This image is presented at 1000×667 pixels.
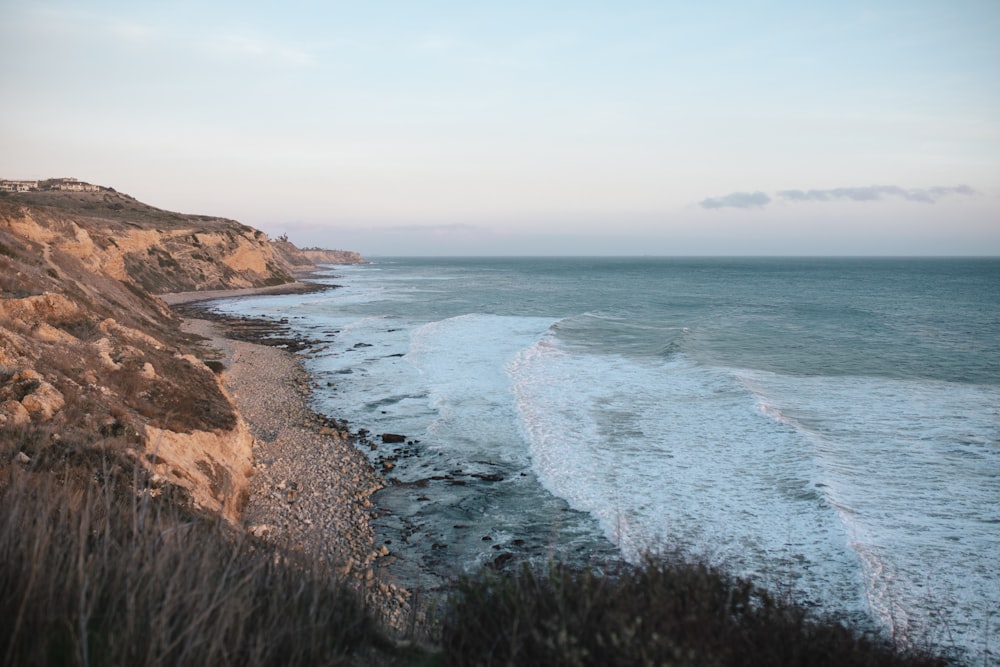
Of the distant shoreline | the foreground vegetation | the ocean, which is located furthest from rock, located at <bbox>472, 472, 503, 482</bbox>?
the distant shoreline

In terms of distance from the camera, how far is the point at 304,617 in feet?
13.2

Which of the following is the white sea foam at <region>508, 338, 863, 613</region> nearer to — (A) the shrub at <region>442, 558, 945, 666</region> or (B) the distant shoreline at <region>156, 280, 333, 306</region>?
(A) the shrub at <region>442, 558, 945, 666</region>

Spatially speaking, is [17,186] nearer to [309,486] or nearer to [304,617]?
[309,486]

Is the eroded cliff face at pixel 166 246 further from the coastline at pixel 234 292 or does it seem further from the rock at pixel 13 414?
the rock at pixel 13 414

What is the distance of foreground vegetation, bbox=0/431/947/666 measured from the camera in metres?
3.24

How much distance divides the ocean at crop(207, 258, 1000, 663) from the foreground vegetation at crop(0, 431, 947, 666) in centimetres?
78

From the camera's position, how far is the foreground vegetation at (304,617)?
3240 millimetres

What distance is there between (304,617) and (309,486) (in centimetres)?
919

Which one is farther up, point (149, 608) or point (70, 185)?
point (70, 185)

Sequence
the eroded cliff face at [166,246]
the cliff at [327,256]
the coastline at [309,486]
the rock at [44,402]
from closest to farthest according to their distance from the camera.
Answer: the rock at [44,402] → the coastline at [309,486] → the eroded cliff face at [166,246] → the cliff at [327,256]

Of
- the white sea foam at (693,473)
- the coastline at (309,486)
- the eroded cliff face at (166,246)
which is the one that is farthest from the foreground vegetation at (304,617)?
the eroded cliff face at (166,246)

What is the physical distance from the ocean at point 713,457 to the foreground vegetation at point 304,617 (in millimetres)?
781

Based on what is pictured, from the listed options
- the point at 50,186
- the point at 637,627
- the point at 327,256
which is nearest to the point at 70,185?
the point at 50,186

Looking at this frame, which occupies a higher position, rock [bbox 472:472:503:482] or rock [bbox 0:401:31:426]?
rock [bbox 0:401:31:426]
